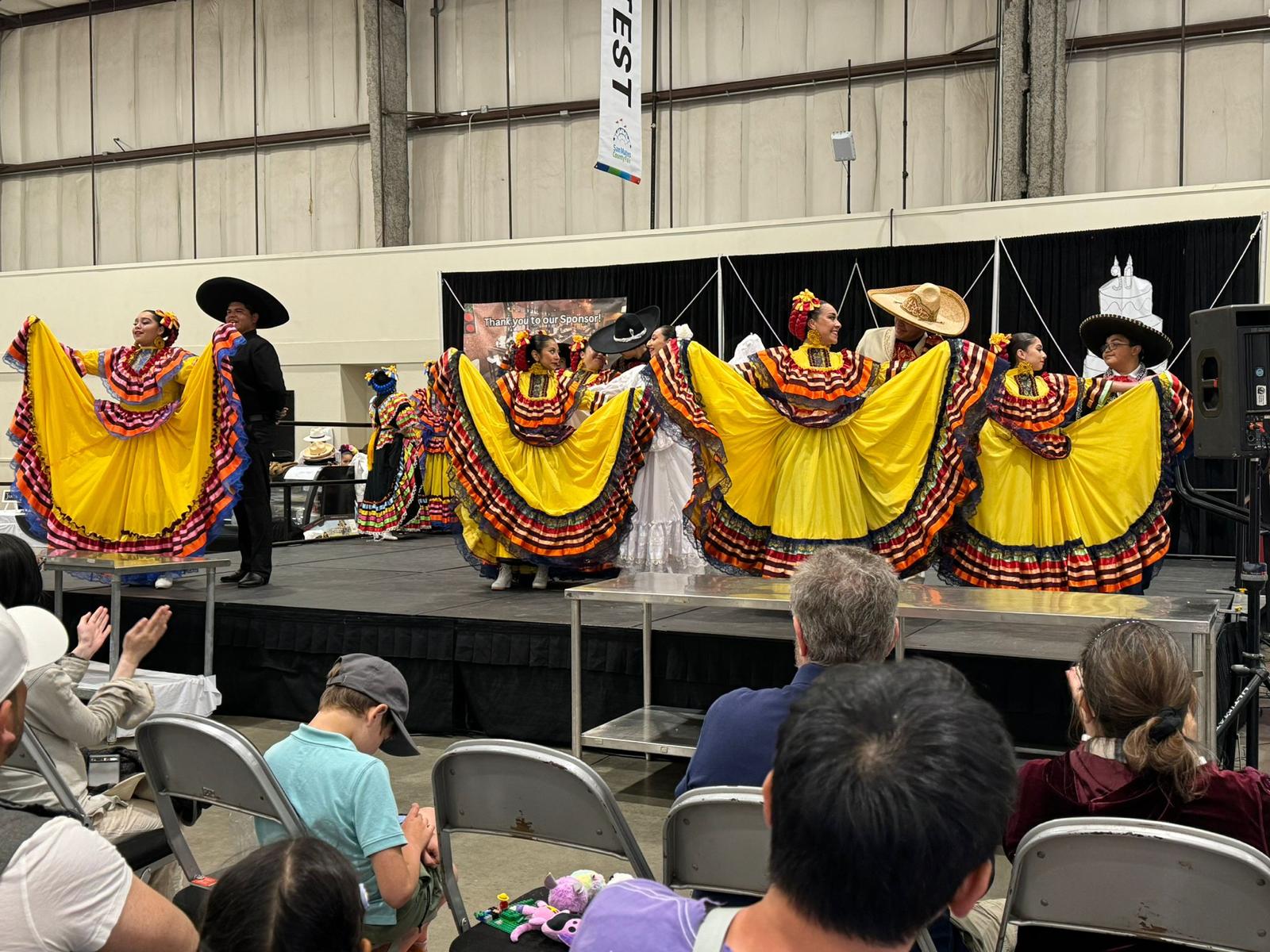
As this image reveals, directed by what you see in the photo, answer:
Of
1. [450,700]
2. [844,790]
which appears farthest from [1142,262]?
[844,790]

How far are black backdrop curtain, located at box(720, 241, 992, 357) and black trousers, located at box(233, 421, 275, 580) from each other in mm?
4830

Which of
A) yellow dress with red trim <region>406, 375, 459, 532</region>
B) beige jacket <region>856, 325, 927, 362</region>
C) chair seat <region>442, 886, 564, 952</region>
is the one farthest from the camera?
yellow dress with red trim <region>406, 375, 459, 532</region>

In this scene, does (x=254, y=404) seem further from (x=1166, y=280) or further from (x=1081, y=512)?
(x=1166, y=280)

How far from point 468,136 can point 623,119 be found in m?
4.47

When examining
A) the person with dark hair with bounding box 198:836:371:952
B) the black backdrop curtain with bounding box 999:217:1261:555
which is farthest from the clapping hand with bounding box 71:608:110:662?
the black backdrop curtain with bounding box 999:217:1261:555

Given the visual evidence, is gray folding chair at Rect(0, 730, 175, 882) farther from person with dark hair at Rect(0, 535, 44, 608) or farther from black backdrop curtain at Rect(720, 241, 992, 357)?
black backdrop curtain at Rect(720, 241, 992, 357)

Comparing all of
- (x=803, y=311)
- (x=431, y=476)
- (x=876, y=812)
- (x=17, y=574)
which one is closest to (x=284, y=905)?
(x=876, y=812)

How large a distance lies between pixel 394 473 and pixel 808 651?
330 inches

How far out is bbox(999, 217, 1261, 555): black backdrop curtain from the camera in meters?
8.45

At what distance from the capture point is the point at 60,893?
50.9 inches

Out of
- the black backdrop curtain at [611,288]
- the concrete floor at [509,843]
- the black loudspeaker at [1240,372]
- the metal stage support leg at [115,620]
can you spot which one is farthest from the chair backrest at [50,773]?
the black backdrop curtain at [611,288]

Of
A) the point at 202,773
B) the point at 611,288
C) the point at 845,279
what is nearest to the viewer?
the point at 202,773

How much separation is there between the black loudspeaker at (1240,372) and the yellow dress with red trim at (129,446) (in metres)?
3.86

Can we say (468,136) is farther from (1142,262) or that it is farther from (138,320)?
(138,320)
